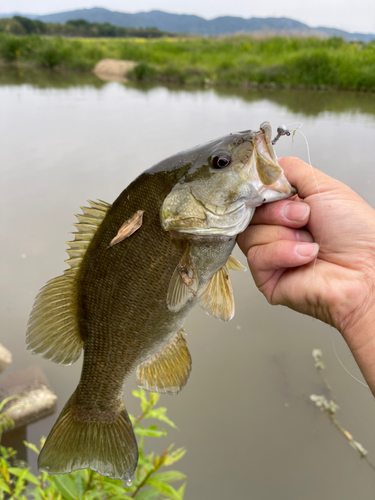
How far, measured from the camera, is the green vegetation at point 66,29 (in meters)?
34.0

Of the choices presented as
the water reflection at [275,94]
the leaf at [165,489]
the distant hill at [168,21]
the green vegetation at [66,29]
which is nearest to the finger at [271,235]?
the leaf at [165,489]

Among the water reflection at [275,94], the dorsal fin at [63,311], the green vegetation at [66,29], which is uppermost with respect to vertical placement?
the green vegetation at [66,29]

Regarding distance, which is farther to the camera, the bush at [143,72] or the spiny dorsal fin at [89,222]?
the bush at [143,72]

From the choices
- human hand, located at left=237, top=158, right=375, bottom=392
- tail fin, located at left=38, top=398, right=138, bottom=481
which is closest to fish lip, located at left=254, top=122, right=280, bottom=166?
human hand, located at left=237, top=158, right=375, bottom=392

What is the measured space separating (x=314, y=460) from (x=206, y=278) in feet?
6.34

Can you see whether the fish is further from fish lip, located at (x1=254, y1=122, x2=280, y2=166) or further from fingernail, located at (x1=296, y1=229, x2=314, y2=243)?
fingernail, located at (x1=296, y1=229, x2=314, y2=243)

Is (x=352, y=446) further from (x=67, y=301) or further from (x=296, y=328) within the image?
(x=67, y=301)

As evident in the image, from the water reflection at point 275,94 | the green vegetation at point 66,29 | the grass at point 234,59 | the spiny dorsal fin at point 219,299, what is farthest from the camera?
the green vegetation at point 66,29

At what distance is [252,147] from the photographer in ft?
3.34

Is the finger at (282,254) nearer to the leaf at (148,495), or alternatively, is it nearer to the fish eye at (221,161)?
the fish eye at (221,161)

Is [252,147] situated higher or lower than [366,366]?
higher

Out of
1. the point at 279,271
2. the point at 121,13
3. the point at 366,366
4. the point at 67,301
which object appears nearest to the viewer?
the point at 366,366

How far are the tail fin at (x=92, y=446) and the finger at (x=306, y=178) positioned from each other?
3.86 feet

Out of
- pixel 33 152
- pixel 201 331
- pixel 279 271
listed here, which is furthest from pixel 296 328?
pixel 33 152
